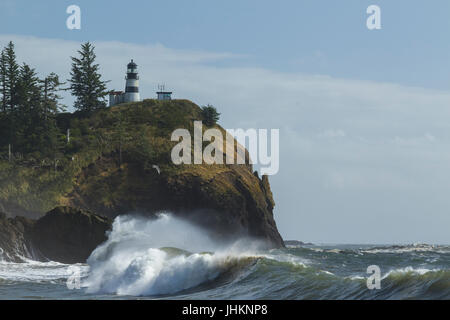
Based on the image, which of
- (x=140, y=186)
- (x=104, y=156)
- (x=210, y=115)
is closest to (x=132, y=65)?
(x=210, y=115)

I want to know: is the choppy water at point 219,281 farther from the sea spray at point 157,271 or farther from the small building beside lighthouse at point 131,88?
the small building beside lighthouse at point 131,88

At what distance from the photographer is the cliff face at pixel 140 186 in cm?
6184

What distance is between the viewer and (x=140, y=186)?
65.0 m

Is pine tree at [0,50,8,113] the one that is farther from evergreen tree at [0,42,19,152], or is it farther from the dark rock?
the dark rock

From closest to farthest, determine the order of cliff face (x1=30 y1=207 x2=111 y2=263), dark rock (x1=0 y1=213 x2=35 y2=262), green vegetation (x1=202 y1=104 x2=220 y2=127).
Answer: dark rock (x1=0 y1=213 x2=35 y2=262) < cliff face (x1=30 y1=207 x2=111 y2=263) < green vegetation (x1=202 y1=104 x2=220 y2=127)

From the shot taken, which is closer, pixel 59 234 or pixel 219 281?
pixel 219 281

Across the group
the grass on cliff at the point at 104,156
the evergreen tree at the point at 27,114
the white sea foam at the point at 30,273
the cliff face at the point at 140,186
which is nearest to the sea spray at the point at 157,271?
the white sea foam at the point at 30,273

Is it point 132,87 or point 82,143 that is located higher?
point 132,87

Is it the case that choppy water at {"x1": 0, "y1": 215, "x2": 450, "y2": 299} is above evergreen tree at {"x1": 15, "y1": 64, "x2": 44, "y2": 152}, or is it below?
below

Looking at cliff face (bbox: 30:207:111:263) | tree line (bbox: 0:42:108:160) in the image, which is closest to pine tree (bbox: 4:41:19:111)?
tree line (bbox: 0:42:108:160)

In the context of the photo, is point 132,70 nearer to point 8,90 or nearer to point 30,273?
point 8,90

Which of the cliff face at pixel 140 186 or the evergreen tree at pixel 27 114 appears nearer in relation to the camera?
the cliff face at pixel 140 186

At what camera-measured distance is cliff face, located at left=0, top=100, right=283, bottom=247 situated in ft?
203
